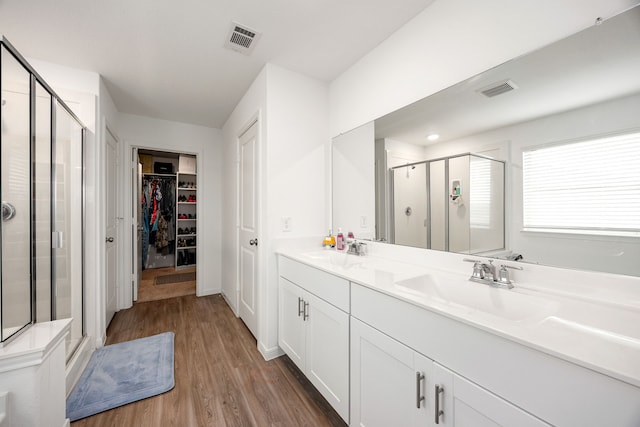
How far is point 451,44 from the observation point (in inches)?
57.1

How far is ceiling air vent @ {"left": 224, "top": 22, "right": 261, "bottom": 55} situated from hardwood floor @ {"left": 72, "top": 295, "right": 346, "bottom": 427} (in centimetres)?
251

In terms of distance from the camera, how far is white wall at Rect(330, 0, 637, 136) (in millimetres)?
1076

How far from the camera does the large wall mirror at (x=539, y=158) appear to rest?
3.11 ft

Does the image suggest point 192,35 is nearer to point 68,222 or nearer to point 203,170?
point 68,222

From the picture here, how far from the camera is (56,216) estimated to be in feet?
5.87

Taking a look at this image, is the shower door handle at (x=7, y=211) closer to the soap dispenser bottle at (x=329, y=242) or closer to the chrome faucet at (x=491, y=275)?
the soap dispenser bottle at (x=329, y=242)

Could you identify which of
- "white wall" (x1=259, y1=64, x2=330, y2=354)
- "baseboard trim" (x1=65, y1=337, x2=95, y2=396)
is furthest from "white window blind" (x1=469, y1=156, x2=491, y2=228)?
"baseboard trim" (x1=65, y1=337, x2=95, y2=396)

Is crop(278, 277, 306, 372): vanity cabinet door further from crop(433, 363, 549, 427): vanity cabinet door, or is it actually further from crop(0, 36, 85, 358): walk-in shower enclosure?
crop(0, 36, 85, 358): walk-in shower enclosure

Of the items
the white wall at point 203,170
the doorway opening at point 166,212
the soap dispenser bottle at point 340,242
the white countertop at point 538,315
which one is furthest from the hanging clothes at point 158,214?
the white countertop at point 538,315

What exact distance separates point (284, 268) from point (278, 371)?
78 cm

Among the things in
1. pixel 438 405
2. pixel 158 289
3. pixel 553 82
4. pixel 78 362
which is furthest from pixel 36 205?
pixel 158 289

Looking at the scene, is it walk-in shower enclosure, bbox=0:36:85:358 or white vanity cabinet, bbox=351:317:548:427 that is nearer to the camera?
white vanity cabinet, bbox=351:317:548:427

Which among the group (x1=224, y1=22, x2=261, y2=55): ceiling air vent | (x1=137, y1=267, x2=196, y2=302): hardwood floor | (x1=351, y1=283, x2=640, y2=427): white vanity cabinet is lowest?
(x1=137, y1=267, x2=196, y2=302): hardwood floor

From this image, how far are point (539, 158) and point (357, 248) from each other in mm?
1264
